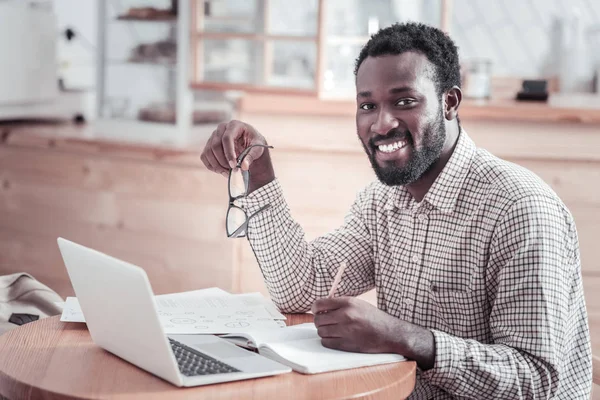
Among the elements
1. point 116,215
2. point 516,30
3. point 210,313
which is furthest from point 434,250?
point 516,30

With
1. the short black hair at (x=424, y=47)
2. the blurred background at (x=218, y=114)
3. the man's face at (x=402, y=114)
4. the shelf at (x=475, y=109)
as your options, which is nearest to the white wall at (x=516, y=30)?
the blurred background at (x=218, y=114)

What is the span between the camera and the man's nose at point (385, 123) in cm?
154

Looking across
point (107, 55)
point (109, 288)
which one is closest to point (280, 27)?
point (107, 55)

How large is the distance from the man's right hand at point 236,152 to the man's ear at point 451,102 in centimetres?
36

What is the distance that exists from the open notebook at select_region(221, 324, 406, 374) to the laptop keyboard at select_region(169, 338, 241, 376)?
0.09 meters

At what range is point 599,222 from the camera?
2758mm

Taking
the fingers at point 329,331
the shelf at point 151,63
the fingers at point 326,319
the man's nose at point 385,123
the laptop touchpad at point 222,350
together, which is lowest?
the laptop touchpad at point 222,350

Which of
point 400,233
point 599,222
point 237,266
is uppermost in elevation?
point 400,233

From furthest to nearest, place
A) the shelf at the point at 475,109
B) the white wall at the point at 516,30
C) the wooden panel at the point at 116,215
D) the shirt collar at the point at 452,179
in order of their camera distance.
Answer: the white wall at the point at 516,30, the wooden panel at the point at 116,215, the shelf at the point at 475,109, the shirt collar at the point at 452,179

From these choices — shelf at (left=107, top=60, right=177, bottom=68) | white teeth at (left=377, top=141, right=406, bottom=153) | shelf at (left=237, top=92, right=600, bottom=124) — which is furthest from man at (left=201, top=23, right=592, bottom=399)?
shelf at (left=107, top=60, right=177, bottom=68)

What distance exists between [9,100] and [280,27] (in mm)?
1395

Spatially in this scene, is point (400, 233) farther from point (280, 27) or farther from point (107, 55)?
point (107, 55)

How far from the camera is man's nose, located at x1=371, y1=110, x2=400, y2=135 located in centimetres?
154

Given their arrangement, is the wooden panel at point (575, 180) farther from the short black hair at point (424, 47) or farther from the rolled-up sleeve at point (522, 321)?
the rolled-up sleeve at point (522, 321)
